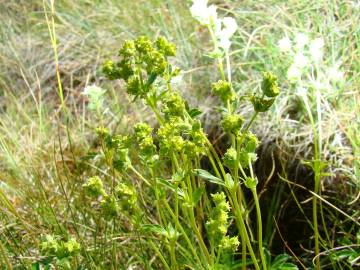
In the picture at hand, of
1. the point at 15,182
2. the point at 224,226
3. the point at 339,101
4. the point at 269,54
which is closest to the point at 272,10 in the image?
the point at 269,54

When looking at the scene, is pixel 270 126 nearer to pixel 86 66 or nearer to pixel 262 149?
pixel 262 149

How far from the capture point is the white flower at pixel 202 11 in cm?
156

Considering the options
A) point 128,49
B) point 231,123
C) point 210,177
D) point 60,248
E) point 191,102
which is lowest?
point 191,102

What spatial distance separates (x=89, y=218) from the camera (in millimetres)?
2102

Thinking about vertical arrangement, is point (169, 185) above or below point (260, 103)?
below

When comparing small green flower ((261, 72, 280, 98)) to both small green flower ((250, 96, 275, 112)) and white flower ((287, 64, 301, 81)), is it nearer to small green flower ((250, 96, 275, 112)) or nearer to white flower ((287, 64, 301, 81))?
small green flower ((250, 96, 275, 112))

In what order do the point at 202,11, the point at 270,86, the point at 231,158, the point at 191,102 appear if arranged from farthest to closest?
the point at 191,102 → the point at 202,11 → the point at 231,158 → the point at 270,86

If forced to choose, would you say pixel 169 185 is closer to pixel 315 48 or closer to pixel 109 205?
pixel 109 205

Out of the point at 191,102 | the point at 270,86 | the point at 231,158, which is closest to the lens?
the point at 270,86

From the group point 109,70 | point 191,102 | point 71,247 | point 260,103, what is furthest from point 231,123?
point 191,102

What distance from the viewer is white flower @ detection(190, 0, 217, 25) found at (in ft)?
5.10

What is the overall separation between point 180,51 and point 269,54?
518 millimetres

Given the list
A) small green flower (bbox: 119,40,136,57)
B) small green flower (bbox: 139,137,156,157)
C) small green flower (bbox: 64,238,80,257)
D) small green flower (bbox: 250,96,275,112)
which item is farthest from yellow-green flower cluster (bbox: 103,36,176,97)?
small green flower (bbox: 64,238,80,257)

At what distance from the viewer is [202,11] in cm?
156
